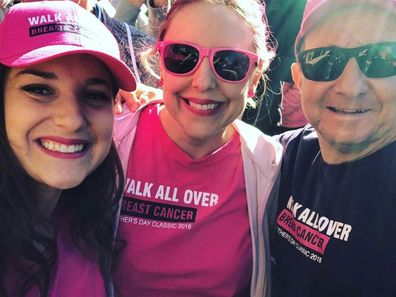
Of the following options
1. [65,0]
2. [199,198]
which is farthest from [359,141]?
[65,0]

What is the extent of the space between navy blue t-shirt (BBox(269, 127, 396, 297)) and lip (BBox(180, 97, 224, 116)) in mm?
437

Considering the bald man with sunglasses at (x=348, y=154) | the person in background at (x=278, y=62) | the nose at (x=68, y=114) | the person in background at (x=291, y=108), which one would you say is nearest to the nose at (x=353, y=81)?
the bald man with sunglasses at (x=348, y=154)

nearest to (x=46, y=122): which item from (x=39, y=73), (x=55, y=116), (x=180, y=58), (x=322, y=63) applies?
(x=55, y=116)

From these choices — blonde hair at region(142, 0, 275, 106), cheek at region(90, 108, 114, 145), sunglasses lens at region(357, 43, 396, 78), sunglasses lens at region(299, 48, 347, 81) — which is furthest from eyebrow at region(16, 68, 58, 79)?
sunglasses lens at region(357, 43, 396, 78)

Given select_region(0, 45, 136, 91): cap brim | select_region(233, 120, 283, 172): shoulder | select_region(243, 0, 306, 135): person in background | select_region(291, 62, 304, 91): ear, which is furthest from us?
select_region(243, 0, 306, 135): person in background

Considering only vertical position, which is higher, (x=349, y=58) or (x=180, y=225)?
(x=349, y=58)

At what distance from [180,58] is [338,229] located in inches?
37.8

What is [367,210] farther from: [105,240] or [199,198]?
[105,240]

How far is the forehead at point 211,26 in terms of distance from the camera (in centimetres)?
193

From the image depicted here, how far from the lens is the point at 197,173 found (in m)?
2.07

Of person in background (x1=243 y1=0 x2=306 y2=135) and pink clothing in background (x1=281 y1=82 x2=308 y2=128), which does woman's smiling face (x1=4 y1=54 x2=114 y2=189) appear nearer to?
person in background (x1=243 y1=0 x2=306 y2=135)

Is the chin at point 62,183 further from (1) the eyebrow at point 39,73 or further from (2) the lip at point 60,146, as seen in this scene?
(1) the eyebrow at point 39,73

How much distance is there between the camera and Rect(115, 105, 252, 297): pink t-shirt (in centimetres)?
197

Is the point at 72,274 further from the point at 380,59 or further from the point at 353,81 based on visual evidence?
the point at 380,59
